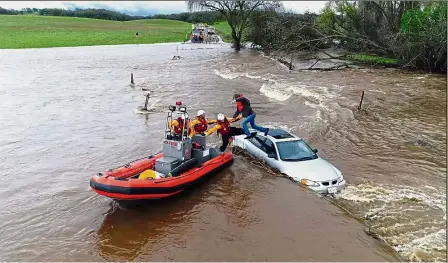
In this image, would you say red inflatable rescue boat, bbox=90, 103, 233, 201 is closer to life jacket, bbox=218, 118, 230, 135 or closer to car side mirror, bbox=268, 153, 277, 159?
life jacket, bbox=218, 118, 230, 135

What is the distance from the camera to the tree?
161 feet

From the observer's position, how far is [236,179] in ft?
39.6

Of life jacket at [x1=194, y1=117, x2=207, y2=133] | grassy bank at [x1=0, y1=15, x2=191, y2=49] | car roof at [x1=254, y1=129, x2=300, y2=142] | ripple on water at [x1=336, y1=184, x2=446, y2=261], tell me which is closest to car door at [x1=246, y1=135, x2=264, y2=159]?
car roof at [x1=254, y1=129, x2=300, y2=142]

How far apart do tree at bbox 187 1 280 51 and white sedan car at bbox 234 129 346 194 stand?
1501 inches

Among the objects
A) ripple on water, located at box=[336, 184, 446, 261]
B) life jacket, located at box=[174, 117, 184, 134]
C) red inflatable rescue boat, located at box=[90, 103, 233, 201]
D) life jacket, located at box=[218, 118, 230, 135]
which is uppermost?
life jacket, located at box=[174, 117, 184, 134]

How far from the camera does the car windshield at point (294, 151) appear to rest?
12133 millimetres

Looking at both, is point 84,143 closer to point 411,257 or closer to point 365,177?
point 365,177

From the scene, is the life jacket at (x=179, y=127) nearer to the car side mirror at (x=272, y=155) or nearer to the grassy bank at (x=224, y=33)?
the car side mirror at (x=272, y=155)

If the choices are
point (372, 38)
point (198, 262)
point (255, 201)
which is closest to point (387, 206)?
point (255, 201)

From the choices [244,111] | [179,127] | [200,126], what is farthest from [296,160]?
[179,127]

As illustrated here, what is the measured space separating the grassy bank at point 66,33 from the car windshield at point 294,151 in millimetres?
51366

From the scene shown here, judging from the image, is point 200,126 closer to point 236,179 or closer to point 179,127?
point 179,127

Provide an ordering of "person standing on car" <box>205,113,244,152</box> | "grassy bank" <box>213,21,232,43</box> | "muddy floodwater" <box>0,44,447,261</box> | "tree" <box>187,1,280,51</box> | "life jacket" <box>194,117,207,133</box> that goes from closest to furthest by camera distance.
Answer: "muddy floodwater" <box>0,44,447,261</box>
"life jacket" <box>194,117,207,133</box>
"person standing on car" <box>205,113,244,152</box>
"tree" <box>187,1,280,51</box>
"grassy bank" <box>213,21,232,43</box>

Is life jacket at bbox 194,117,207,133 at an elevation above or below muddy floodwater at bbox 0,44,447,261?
above
